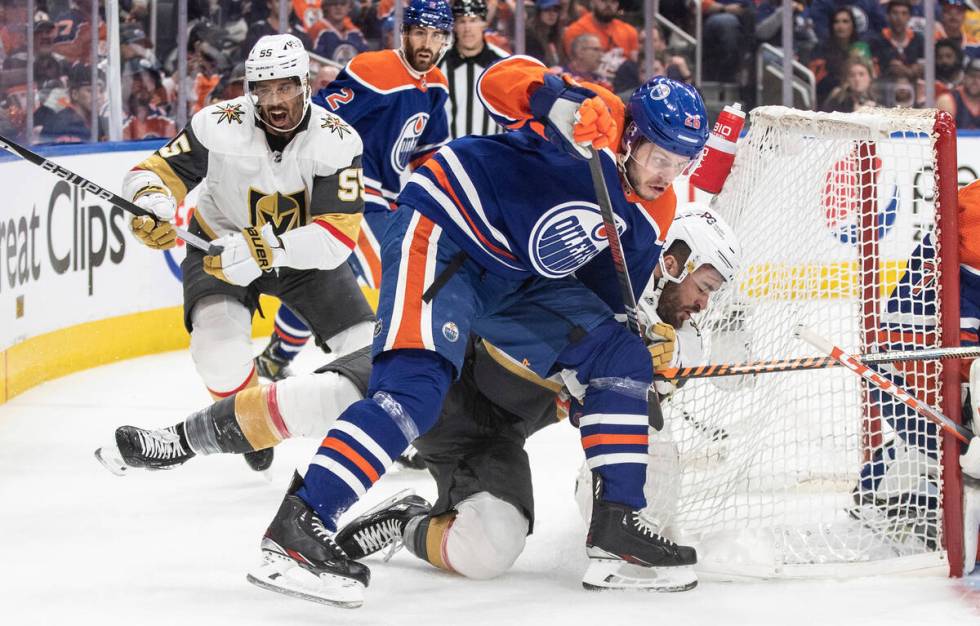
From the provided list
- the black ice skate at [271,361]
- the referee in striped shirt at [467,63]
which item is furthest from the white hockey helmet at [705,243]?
the referee in striped shirt at [467,63]

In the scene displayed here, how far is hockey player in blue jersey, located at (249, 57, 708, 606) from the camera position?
A: 93.2 inches

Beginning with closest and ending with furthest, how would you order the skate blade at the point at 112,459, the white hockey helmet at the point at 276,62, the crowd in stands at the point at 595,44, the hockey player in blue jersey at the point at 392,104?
the skate blade at the point at 112,459 → the white hockey helmet at the point at 276,62 → the hockey player in blue jersey at the point at 392,104 → the crowd in stands at the point at 595,44

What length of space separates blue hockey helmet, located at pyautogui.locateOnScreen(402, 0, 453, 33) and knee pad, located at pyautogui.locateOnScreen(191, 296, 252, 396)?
1.28 meters

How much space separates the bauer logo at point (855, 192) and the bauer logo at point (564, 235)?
0.57 metres

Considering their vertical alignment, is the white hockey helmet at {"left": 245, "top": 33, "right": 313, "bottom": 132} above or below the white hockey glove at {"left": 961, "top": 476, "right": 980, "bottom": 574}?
above

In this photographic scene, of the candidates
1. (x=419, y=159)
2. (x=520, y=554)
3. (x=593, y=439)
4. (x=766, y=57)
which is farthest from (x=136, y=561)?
(x=766, y=57)

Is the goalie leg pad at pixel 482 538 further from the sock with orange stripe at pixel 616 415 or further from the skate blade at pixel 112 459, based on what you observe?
the skate blade at pixel 112 459

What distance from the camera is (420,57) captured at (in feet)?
14.2

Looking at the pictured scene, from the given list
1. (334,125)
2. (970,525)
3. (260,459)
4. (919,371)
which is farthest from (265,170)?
(970,525)

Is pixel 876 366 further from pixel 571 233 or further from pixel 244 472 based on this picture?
pixel 244 472

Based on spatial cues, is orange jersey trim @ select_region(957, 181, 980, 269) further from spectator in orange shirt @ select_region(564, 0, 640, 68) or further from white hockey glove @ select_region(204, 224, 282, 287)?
spectator in orange shirt @ select_region(564, 0, 640, 68)

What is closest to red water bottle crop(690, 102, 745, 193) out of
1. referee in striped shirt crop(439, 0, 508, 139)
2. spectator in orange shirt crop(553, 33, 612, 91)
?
referee in striped shirt crop(439, 0, 508, 139)

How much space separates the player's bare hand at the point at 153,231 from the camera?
10.2 feet

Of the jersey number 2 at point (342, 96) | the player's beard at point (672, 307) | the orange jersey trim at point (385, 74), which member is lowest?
the player's beard at point (672, 307)
